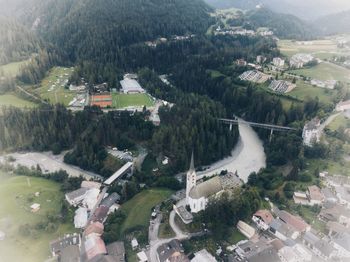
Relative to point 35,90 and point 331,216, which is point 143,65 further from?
point 331,216

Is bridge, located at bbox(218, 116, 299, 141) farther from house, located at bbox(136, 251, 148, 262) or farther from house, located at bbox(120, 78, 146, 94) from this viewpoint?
house, located at bbox(136, 251, 148, 262)

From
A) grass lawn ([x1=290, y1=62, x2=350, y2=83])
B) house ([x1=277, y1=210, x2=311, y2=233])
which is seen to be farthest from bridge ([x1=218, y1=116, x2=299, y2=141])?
grass lawn ([x1=290, y1=62, x2=350, y2=83])

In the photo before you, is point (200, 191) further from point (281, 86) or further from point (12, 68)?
point (12, 68)

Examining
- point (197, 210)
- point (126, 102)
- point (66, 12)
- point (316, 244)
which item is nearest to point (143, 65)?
point (126, 102)

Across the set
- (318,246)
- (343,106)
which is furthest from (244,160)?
(343,106)

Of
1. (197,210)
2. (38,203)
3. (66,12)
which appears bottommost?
(38,203)

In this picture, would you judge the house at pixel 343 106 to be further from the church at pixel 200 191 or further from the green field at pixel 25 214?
the green field at pixel 25 214

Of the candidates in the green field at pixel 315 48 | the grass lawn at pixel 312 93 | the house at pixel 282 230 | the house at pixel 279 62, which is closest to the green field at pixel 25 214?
the house at pixel 282 230
